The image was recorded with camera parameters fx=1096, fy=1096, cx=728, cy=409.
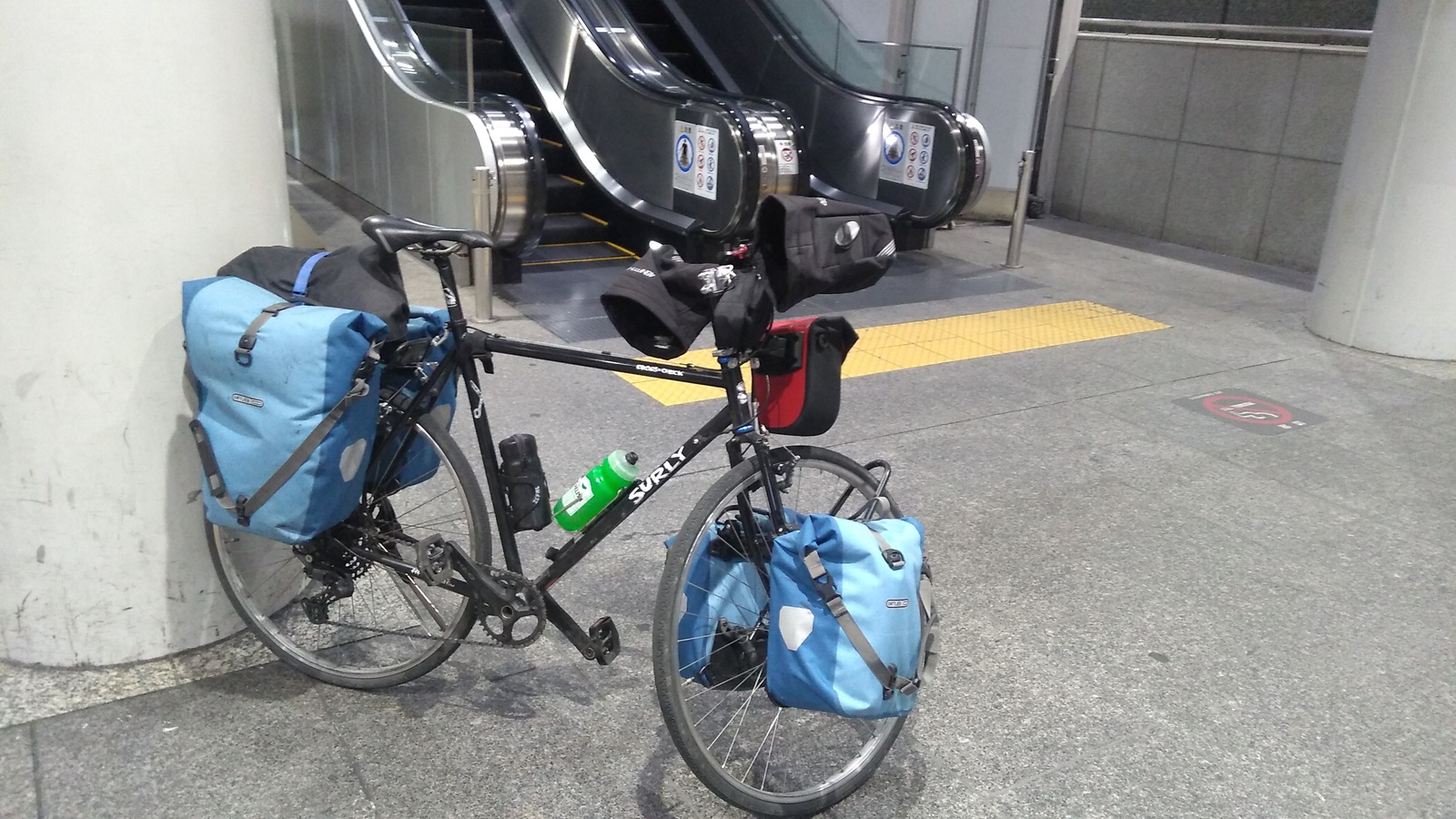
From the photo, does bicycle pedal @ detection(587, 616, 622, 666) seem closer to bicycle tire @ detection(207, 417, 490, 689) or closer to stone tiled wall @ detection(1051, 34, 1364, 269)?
bicycle tire @ detection(207, 417, 490, 689)

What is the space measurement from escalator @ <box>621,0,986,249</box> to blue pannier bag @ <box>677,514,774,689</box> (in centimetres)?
646

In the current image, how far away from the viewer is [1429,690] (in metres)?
3.23

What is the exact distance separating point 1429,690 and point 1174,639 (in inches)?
27.9

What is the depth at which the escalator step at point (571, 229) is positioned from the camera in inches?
331

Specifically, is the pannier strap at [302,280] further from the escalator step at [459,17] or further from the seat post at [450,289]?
the escalator step at [459,17]

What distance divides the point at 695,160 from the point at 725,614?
570cm

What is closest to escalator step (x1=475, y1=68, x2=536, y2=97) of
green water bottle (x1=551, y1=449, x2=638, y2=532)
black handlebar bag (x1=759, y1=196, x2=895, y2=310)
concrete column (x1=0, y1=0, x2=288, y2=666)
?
concrete column (x1=0, y1=0, x2=288, y2=666)

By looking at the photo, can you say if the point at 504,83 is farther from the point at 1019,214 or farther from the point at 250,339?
the point at 250,339

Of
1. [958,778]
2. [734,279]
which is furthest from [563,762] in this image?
[734,279]

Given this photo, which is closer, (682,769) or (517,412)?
(682,769)

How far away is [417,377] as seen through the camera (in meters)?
2.78

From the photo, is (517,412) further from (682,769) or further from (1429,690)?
(1429,690)

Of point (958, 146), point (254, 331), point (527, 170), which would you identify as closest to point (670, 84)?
point (527, 170)

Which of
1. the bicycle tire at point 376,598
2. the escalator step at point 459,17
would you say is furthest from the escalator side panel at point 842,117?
the bicycle tire at point 376,598
